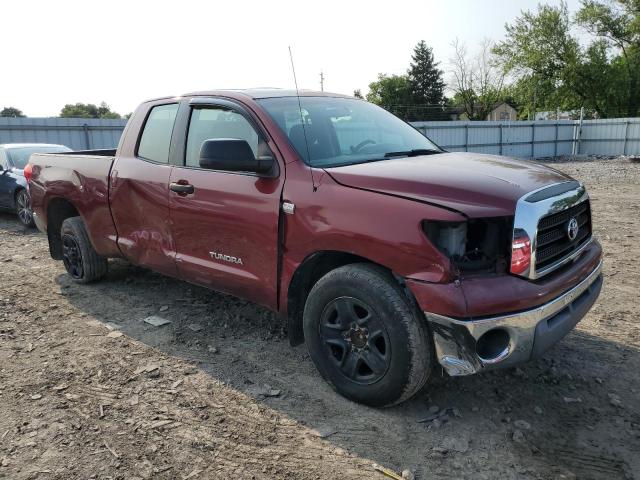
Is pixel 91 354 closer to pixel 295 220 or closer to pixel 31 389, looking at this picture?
pixel 31 389

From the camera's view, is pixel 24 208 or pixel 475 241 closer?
pixel 475 241

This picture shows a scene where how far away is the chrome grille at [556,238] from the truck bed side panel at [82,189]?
11.9 ft

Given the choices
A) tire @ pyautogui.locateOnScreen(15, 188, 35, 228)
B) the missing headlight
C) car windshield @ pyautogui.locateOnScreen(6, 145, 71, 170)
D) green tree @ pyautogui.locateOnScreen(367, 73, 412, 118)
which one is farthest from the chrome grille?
green tree @ pyautogui.locateOnScreen(367, 73, 412, 118)

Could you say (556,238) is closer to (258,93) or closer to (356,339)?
(356,339)

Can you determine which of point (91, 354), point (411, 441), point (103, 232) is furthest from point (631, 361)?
point (103, 232)

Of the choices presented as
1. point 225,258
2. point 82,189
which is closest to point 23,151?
point 82,189

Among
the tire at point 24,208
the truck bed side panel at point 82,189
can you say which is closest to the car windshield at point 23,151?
the tire at point 24,208

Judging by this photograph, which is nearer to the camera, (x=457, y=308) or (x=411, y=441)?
(x=457, y=308)

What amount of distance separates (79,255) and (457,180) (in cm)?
423

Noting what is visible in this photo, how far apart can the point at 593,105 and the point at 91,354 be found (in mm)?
44274

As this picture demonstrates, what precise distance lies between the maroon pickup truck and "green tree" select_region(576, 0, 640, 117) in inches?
1666

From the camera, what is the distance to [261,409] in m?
3.20

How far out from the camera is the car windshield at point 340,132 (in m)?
3.53

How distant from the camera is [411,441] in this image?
112 inches
